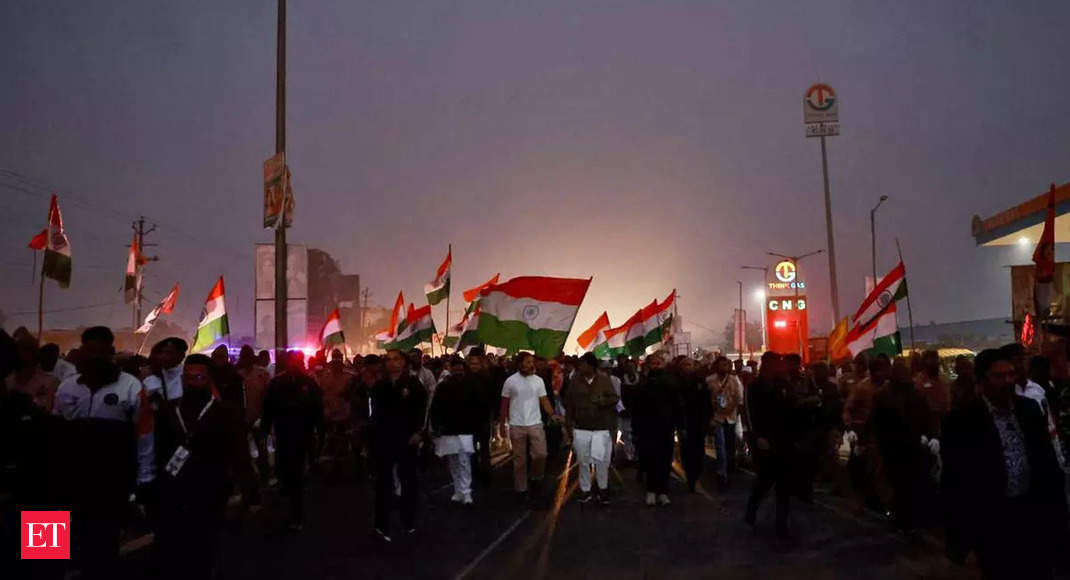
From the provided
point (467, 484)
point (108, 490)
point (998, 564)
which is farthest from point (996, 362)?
point (467, 484)

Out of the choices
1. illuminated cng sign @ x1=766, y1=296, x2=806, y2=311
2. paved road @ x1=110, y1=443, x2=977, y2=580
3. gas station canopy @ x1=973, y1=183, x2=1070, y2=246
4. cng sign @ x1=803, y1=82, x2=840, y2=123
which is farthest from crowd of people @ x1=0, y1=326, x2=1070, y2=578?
illuminated cng sign @ x1=766, y1=296, x2=806, y2=311

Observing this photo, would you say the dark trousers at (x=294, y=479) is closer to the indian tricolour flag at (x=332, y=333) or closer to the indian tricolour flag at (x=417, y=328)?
the indian tricolour flag at (x=417, y=328)

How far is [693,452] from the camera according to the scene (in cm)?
1362

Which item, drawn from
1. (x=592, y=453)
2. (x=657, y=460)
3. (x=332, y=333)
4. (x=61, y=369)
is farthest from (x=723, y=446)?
(x=332, y=333)

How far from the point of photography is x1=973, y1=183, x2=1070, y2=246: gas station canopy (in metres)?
28.2

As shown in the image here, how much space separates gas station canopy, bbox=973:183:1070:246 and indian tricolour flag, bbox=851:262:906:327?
46.3 feet

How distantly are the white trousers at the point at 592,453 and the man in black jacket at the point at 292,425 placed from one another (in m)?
3.51

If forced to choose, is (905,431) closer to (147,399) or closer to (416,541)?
(416,541)

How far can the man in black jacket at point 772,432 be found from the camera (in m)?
9.72

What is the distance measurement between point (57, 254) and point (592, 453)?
11.2 metres

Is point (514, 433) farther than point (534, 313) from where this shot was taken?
No
